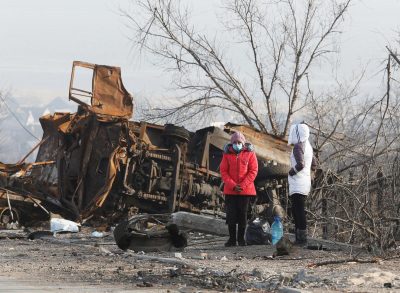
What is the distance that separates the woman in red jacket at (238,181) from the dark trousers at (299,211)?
2.61 ft

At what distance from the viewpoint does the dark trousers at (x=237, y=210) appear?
1259 centimetres

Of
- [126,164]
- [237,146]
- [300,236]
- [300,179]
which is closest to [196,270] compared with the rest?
[300,236]

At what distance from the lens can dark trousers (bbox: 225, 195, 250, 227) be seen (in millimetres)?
12586

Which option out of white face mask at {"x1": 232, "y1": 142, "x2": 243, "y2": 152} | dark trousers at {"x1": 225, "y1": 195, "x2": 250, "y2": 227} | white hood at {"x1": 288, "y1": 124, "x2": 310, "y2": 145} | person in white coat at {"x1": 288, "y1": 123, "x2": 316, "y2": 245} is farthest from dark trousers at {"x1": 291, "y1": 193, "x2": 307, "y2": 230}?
white face mask at {"x1": 232, "y1": 142, "x2": 243, "y2": 152}

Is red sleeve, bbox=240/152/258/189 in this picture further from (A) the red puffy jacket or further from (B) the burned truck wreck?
(B) the burned truck wreck

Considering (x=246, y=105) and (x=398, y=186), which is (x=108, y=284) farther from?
(x=246, y=105)

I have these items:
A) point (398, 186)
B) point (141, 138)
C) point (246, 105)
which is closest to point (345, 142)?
point (246, 105)

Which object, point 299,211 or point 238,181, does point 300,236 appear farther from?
point 238,181

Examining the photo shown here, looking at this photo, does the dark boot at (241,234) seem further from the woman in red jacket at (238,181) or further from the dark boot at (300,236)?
the dark boot at (300,236)

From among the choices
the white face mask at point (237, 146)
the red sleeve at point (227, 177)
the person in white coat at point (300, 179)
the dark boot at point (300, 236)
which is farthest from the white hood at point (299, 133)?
the dark boot at point (300, 236)

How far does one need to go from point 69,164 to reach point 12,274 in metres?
8.50

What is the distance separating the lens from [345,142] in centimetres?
2350

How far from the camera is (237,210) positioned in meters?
12.6

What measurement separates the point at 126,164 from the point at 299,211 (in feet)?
19.6
